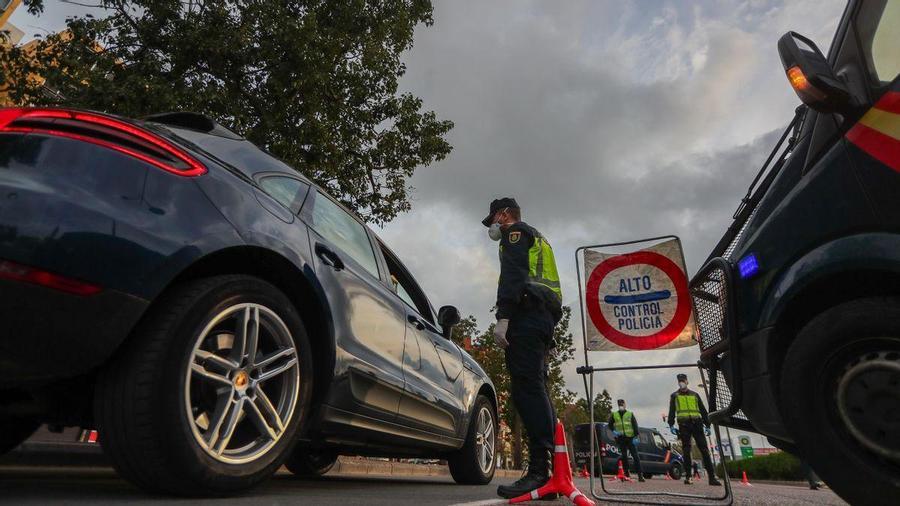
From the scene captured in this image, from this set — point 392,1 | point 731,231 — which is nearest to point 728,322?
point 731,231

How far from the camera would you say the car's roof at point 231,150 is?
2.52 metres

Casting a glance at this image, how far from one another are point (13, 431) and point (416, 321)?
2.22 m

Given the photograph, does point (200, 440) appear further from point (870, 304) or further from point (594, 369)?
point (594, 369)

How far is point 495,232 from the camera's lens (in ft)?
13.1

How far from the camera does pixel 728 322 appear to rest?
264 cm

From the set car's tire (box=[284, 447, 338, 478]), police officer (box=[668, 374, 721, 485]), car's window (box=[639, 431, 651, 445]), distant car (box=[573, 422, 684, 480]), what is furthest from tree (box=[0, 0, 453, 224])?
car's window (box=[639, 431, 651, 445])

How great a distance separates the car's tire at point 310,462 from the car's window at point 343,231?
2.21 metres

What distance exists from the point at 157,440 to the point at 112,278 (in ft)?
1.80

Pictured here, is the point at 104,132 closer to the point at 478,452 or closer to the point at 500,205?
the point at 500,205

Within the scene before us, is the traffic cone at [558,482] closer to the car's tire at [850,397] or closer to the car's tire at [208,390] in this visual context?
the car's tire at [850,397]

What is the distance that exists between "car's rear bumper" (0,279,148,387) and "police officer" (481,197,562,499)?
2054mm

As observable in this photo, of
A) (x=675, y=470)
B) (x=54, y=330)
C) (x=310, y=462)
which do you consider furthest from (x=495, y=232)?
(x=675, y=470)

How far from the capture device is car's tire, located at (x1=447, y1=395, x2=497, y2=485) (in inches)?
199

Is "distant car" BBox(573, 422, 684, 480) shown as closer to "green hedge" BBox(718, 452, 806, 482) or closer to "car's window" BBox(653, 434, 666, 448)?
"car's window" BBox(653, 434, 666, 448)
